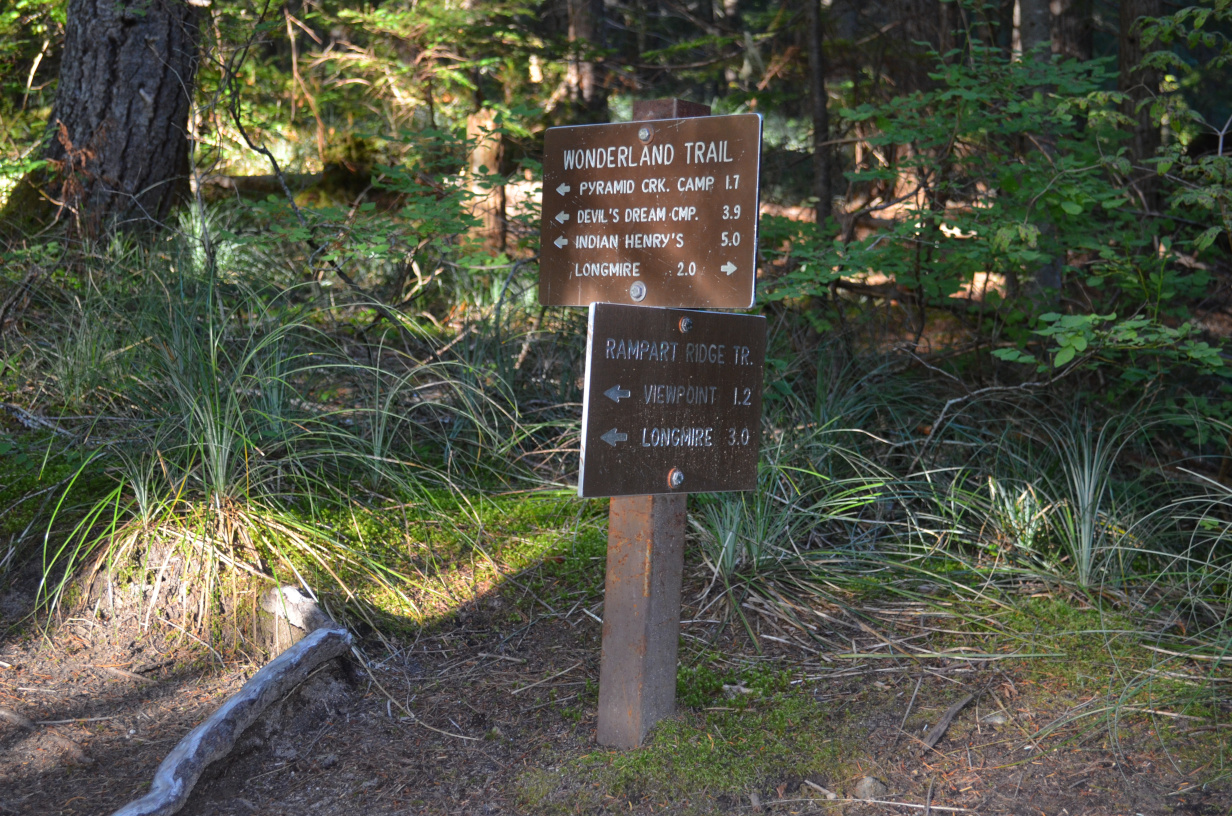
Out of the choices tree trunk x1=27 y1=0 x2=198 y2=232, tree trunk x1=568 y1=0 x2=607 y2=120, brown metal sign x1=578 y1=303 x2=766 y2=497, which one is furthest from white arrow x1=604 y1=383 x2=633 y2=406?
tree trunk x1=568 y1=0 x2=607 y2=120

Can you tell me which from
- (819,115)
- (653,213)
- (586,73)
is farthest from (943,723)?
(586,73)

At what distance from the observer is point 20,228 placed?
598 centimetres

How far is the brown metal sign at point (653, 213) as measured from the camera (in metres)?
2.56

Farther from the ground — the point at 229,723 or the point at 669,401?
the point at 669,401

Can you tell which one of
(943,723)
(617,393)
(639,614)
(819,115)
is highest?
(819,115)

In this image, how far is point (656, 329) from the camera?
2521 millimetres

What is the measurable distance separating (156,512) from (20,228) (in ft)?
12.2

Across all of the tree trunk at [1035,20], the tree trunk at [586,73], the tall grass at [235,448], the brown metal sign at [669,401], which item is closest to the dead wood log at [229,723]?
the tall grass at [235,448]

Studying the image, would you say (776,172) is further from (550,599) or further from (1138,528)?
(550,599)

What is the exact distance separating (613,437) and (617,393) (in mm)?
118

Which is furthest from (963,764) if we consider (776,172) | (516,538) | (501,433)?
(776,172)

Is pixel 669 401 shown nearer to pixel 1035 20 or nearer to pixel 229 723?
pixel 229 723

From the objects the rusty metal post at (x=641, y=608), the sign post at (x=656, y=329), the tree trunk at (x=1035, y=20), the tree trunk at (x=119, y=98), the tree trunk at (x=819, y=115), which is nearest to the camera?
the sign post at (x=656, y=329)

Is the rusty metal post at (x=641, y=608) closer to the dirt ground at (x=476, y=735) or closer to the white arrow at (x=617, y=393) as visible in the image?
the dirt ground at (x=476, y=735)
